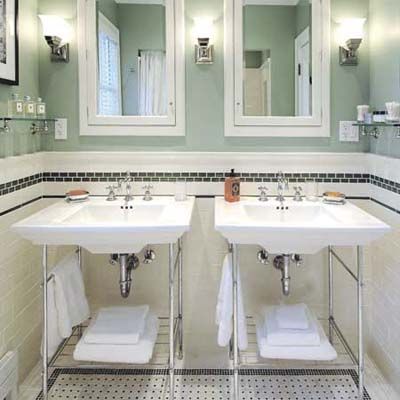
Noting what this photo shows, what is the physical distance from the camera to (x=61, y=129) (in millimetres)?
2500

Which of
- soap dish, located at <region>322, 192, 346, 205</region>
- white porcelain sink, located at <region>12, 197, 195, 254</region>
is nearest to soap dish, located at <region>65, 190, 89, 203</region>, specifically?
white porcelain sink, located at <region>12, 197, 195, 254</region>

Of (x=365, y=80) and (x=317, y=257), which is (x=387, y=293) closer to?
(x=317, y=257)

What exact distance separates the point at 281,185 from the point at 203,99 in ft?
1.99

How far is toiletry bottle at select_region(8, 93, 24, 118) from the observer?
209 centimetres

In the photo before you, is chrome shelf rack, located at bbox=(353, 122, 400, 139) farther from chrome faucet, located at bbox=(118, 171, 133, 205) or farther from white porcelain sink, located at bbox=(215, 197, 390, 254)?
chrome faucet, located at bbox=(118, 171, 133, 205)

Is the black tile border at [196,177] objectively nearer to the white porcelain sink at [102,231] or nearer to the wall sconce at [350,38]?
the white porcelain sink at [102,231]

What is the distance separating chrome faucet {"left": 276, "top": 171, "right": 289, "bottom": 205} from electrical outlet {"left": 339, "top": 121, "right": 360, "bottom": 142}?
378 mm

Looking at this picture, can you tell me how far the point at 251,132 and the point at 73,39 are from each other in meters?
1.05

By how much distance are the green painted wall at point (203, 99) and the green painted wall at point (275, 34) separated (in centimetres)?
15

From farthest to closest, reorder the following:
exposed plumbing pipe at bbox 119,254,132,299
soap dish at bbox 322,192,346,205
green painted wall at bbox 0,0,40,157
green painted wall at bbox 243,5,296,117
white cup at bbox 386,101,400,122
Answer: green painted wall at bbox 243,5,296,117
soap dish at bbox 322,192,346,205
exposed plumbing pipe at bbox 119,254,132,299
green painted wall at bbox 0,0,40,157
white cup at bbox 386,101,400,122

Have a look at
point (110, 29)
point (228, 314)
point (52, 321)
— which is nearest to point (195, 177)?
point (228, 314)

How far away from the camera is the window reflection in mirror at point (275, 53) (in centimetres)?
243

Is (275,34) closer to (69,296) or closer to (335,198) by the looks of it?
(335,198)

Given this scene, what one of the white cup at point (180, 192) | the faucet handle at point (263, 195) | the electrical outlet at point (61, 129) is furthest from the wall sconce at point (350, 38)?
the electrical outlet at point (61, 129)
